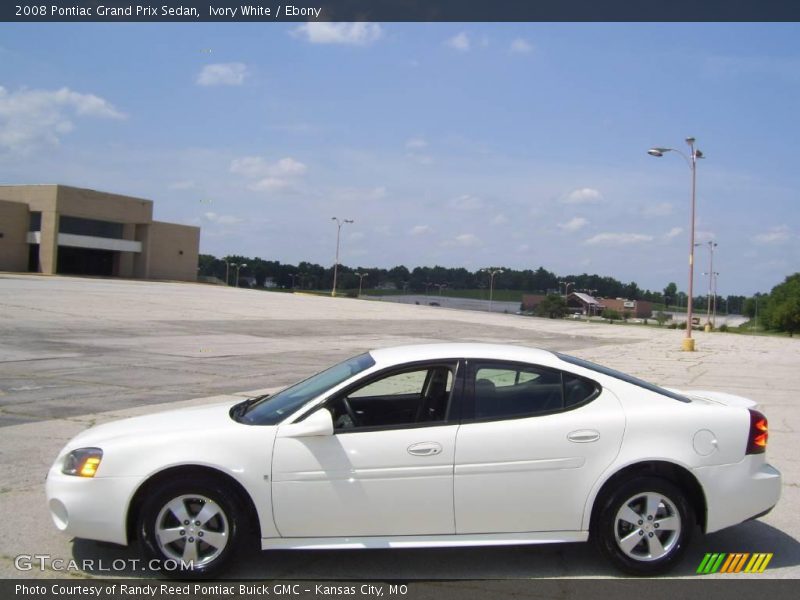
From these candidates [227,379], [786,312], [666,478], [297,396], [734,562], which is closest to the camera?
[666,478]

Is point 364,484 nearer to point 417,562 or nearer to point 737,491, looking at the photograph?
point 417,562

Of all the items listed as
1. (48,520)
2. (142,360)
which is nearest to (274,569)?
(48,520)

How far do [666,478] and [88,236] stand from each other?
265 ft

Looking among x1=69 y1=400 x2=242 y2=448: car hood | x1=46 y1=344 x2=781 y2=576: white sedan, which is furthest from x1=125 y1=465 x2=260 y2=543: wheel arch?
x1=69 y1=400 x2=242 y2=448: car hood

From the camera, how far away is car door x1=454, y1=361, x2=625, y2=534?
4.52 meters

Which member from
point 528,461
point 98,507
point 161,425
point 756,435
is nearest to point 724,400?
point 756,435

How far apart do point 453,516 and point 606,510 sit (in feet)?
3.18

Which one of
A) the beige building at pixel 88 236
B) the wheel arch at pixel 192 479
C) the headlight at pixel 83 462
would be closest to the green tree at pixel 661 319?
the beige building at pixel 88 236

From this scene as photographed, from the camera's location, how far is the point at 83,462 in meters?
4.61

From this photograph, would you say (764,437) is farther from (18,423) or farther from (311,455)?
(18,423)

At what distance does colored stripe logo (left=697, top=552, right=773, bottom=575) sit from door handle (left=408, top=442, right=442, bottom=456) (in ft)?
6.34

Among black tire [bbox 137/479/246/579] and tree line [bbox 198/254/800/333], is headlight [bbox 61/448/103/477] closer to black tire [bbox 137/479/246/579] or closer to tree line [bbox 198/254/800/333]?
black tire [bbox 137/479/246/579]

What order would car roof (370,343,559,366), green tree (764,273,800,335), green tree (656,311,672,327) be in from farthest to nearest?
green tree (764,273,800,335) → green tree (656,311,672,327) → car roof (370,343,559,366)

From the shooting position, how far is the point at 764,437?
4926mm
